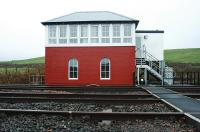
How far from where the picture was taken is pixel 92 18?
31.4 m

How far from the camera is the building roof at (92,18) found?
30.6 meters

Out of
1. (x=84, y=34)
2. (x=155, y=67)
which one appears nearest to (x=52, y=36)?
(x=84, y=34)

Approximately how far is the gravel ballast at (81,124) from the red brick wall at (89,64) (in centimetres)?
2102

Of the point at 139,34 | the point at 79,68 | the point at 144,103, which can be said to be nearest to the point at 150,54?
the point at 139,34

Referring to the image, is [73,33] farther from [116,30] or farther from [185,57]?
[185,57]

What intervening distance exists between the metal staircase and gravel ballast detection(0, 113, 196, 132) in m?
21.6

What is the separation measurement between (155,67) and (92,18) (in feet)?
23.5

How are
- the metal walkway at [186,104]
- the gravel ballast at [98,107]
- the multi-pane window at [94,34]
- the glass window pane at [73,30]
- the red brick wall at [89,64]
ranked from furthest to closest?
the glass window pane at [73,30]
the multi-pane window at [94,34]
the red brick wall at [89,64]
the gravel ballast at [98,107]
the metal walkway at [186,104]

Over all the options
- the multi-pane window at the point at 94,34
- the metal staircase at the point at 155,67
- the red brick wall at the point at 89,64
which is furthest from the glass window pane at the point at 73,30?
the metal staircase at the point at 155,67

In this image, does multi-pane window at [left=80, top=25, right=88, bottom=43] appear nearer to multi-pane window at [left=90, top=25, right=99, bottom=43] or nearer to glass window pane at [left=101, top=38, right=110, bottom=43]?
multi-pane window at [left=90, top=25, right=99, bottom=43]

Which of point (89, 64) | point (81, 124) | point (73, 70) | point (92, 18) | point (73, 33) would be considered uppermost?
point (92, 18)

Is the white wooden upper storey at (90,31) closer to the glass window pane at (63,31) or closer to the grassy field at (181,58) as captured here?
the glass window pane at (63,31)

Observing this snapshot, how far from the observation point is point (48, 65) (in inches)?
1229

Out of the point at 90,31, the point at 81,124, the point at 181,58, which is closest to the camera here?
the point at 81,124
